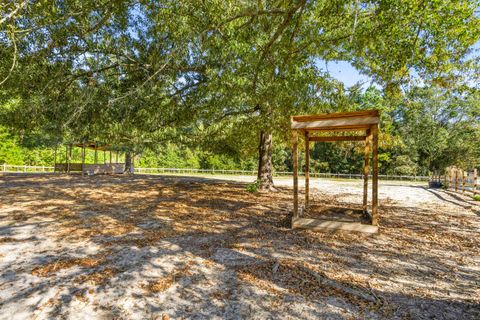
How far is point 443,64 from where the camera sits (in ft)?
23.8

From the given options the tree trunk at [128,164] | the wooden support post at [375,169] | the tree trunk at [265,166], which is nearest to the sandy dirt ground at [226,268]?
the wooden support post at [375,169]

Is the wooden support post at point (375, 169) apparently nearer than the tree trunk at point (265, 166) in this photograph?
Yes

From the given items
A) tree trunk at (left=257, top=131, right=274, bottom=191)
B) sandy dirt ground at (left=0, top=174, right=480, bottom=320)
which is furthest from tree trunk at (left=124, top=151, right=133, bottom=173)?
sandy dirt ground at (left=0, top=174, right=480, bottom=320)

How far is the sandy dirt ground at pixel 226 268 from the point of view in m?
2.85

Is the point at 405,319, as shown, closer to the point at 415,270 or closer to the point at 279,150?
the point at 415,270

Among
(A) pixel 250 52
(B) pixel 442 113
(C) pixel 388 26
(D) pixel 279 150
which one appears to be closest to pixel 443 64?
(C) pixel 388 26

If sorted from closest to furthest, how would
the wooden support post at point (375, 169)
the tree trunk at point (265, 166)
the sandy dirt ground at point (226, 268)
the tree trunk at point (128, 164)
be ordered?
the sandy dirt ground at point (226, 268)
the wooden support post at point (375, 169)
the tree trunk at point (265, 166)
the tree trunk at point (128, 164)

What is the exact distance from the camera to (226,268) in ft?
12.7

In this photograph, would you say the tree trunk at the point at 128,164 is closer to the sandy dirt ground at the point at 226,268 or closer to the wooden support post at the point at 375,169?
the sandy dirt ground at the point at 226,268

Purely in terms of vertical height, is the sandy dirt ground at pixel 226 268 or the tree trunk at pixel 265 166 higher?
the tree trunk at pixel 265 166

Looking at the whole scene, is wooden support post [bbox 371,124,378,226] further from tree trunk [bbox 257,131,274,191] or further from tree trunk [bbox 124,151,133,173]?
tree trunk [bbox 124,151,133,173]

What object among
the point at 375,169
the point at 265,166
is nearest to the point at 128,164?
the point at 265,166

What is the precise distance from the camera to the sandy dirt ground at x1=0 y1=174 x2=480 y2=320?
2.85m

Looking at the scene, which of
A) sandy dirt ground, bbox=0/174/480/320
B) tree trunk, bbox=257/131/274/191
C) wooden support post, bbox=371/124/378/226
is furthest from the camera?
tree trunk, bbox=257/131/274/191
